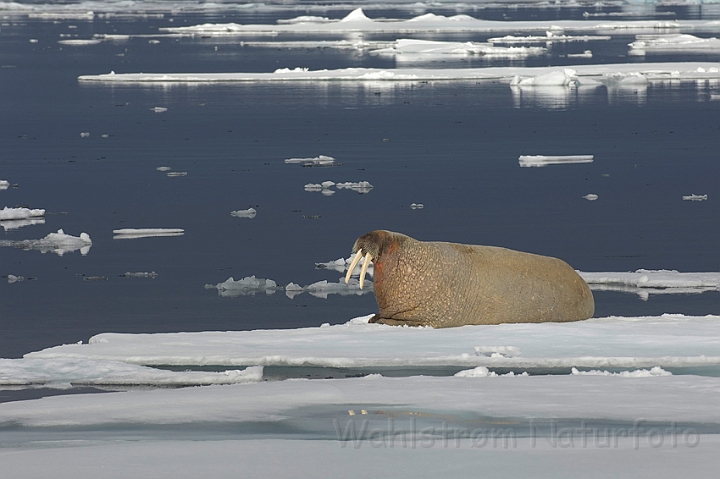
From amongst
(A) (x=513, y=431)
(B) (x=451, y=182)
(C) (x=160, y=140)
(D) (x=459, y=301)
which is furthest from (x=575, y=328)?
(C) (x=160, y=140)

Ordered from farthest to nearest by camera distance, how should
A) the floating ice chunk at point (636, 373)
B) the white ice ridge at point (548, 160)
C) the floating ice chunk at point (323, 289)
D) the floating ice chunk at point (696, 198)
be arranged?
1. the white ice ridge at point (548, 160)
2. the floating ice chunk at point (696, 198)
3. the floating ice chunk at point (323, 289)
4. the floating ice chunk at point (636, 373)

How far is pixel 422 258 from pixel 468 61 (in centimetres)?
2323

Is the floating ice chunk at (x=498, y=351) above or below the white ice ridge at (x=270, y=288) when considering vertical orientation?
above

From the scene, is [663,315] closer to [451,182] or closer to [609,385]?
[609,385]

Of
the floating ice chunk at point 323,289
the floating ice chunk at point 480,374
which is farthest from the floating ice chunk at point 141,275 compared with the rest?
the floating ice chunk at point 480,374

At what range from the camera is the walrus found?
6.92 meters

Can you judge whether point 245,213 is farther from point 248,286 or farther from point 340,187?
point 248,286

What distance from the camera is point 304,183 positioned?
513 inches

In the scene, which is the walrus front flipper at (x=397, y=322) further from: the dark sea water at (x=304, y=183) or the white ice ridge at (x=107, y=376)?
the white ice ridge at (x=107, y=376)

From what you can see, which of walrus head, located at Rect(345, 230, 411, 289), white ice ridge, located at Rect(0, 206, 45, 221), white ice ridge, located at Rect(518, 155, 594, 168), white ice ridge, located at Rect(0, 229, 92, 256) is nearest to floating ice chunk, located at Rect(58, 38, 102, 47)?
white ice ridge, located at Rect(518, 155, 594, 168)

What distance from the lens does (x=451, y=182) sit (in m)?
13.2

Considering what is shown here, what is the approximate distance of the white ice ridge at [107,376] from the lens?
223 inches

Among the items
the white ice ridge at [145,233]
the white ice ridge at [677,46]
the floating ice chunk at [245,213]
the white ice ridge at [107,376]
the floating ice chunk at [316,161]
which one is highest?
the white ice ridge at [107,376]

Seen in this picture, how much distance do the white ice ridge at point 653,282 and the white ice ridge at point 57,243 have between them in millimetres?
3933
